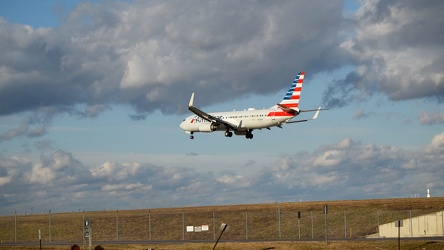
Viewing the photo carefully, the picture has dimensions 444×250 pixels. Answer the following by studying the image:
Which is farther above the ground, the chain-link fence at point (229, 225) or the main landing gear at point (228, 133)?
the main landing gear at point (228, 133)

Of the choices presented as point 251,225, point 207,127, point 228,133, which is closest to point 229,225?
point 251,225

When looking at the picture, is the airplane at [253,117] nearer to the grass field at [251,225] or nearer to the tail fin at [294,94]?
the tail fin at [294,94]

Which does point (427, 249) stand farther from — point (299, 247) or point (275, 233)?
point (275, 233)

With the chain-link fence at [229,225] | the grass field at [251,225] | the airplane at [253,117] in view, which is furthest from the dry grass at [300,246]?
the airplane at [253,117]

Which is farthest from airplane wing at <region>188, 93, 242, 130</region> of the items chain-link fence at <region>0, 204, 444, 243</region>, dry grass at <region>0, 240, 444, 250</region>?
dry grass at <region>0, 240, 444, 250</region>

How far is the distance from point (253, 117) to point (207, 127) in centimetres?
577

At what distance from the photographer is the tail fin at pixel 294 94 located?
81.2m

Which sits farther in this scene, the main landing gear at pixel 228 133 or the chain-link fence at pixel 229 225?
the main landing gear at pixel 228 133

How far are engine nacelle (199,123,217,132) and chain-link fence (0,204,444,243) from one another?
29.1 feet

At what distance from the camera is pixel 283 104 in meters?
81.5

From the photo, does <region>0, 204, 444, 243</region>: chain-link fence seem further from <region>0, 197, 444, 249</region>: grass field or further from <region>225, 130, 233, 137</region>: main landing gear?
<region>225, 130, 233, 137</region>: main landing gear

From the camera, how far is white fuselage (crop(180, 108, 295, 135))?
79.9m

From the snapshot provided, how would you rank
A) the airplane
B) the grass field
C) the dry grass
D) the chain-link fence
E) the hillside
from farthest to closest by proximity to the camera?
the airplane
the hillside
the chain-link fence
the grass field
the dry grass

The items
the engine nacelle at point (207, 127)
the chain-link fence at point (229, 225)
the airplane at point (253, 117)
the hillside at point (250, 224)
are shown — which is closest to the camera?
the chain-link fence at point (229, 225)
